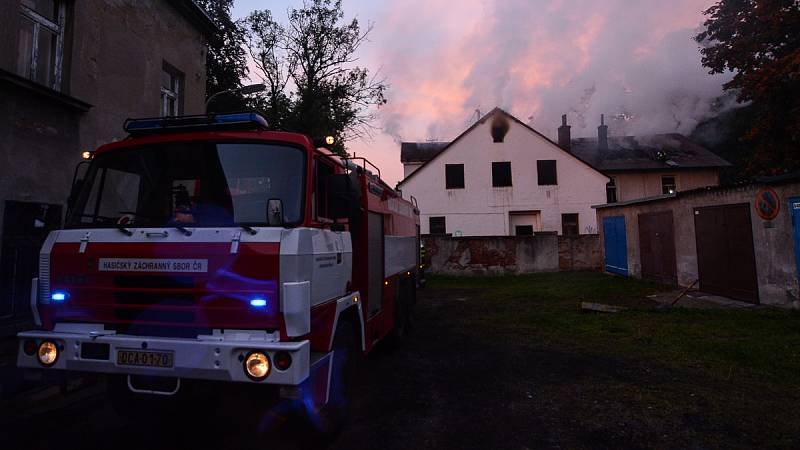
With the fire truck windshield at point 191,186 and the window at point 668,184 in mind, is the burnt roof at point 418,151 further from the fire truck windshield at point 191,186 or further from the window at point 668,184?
the fire truck windshield at point 191,186

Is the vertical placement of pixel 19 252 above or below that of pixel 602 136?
below

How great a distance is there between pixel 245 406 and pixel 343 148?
74.5 feet

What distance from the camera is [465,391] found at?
5469 mm

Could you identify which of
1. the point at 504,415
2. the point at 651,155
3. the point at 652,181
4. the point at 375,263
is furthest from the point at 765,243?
the point at 651,155

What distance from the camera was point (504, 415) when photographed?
4676mm

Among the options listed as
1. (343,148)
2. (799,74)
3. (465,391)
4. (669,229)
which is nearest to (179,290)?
(465,391)

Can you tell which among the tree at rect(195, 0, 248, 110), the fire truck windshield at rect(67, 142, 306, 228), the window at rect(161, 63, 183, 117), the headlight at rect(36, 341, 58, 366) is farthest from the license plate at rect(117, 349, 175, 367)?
the tree at rect(195, 0, 248, 110)

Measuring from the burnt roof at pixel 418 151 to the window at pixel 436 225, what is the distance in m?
8.24

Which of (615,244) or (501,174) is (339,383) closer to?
(615,244)

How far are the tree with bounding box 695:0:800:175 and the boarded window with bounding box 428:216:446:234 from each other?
1588cm

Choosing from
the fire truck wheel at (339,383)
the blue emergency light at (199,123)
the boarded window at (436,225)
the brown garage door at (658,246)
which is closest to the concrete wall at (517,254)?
the brown garage door at (658,246)

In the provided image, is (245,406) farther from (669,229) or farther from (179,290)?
(669,229)

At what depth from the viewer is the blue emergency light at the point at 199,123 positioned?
4.07 metres

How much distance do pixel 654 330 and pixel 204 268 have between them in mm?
8118
